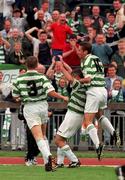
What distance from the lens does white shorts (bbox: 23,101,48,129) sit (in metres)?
15.2

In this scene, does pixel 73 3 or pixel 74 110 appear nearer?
pixel 74 110

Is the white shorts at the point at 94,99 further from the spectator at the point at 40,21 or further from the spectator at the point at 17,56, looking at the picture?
the spectator at the point at 40,21

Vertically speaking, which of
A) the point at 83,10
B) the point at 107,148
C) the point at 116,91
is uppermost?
the point at 83,10

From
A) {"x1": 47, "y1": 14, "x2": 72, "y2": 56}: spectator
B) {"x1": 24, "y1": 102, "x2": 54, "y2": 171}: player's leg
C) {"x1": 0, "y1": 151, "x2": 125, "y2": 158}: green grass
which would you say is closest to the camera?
{"x1": 24, "y1": 102, "x2": 54, "y2": 171}: player's leg

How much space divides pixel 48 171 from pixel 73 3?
1251cm

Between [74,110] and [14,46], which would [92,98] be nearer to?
[74,110]

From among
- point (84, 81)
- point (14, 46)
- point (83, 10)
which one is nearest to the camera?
point (84, 81)

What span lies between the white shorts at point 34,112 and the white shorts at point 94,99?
1.32 m

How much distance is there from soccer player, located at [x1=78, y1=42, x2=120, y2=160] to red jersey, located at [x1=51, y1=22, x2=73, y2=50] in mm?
Result: 5919

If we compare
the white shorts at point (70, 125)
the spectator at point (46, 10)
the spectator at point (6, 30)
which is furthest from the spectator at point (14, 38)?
the white shorts at point (70, 125)

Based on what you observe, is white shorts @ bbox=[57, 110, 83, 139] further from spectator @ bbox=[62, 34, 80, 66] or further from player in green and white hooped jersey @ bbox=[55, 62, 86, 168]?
spectator @ bbox=[62, 34, 80, 66]

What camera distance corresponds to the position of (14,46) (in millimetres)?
22094

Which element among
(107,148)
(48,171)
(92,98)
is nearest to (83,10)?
(107,148)

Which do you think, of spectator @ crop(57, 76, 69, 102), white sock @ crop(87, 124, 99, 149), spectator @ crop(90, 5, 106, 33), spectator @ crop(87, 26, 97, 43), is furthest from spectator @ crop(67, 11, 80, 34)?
white sock @ crop(87, 124, 99, 149)
